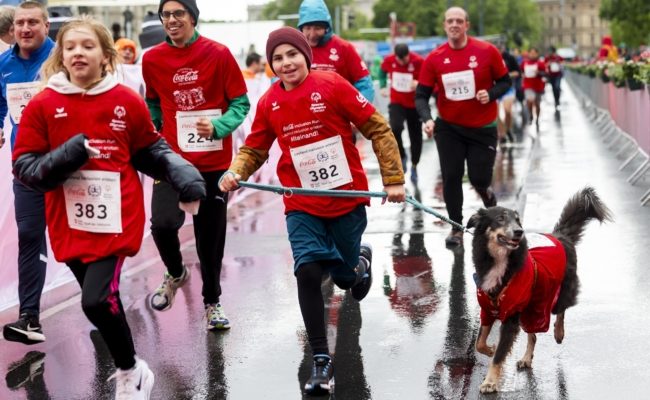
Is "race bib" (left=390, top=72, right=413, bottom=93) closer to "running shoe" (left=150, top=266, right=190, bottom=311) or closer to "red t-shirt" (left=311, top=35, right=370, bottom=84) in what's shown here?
"red t-shirt" (left=311, top=35, right=370, bottom=84)

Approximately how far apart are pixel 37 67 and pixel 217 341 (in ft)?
6.82

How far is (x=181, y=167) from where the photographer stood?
5.38 metres

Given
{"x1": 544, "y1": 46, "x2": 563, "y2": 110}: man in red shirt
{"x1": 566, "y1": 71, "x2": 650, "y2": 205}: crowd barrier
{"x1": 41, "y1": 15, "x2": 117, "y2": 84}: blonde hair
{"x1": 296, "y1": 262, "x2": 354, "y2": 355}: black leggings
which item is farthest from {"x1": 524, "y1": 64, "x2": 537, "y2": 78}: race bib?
{"x1": 41, "y1": 15, "x2": 117, "y2": 84}: blonde hair

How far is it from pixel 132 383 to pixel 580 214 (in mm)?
2699

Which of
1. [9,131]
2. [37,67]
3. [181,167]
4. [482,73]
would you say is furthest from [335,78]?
[482,73]

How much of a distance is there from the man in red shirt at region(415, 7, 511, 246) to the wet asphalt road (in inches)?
28.9

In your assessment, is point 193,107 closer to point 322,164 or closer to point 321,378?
point 322,164

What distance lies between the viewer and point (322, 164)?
6188 millimetres

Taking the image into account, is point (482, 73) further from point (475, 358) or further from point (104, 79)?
point (104, 79)

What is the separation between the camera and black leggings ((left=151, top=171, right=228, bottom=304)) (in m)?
7.06

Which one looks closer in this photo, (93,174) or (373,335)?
(93,174)

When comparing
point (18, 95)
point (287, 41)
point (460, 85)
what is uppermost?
point (287, 41)

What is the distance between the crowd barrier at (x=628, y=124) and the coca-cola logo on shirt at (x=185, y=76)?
6.86m

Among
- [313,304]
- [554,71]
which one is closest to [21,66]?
[313,304]
